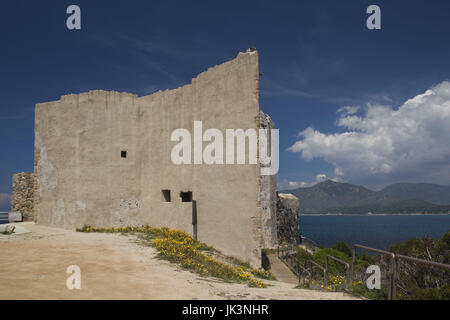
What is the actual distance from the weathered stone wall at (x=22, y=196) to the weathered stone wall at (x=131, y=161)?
394 centimetres

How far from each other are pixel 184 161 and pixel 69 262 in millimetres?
8347

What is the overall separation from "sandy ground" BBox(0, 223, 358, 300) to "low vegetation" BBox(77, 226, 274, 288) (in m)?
0.59

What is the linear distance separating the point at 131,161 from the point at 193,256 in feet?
28.7

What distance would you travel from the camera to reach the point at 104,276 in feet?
24.1

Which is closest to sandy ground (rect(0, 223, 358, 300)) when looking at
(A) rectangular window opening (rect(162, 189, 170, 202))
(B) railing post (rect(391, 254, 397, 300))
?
(B) railing post (rect(391, 254, 397, 300))

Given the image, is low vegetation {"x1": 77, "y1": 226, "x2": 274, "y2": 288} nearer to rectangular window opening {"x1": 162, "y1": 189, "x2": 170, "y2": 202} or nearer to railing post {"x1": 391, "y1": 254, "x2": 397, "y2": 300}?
rectangular window opening {"x1": 162, "y1": 189, "x2": 170, "y2": 202}

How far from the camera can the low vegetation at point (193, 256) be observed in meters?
9.77

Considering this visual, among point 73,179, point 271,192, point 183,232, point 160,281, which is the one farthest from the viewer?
Answer: point 271,192

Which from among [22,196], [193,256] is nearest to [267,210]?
→ [193,256]

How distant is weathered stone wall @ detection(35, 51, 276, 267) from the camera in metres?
14.7

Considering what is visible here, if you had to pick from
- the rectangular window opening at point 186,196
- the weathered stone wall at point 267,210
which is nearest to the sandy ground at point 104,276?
the rectangular window opening at point 186,196
